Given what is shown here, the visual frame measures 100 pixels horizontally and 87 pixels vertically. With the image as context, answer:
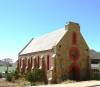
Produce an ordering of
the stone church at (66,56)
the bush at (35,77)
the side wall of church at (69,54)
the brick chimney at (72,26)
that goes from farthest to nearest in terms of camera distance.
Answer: the brick chimney at (72,26)
the bush at (35,77)
the side wall of church at (69,54)
the stone church at (66,56)

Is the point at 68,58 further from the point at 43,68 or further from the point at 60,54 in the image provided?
the point at 43,68

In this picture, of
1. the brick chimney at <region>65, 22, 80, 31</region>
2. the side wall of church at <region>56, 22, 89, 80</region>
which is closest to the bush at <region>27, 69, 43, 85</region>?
the side wall of church at <region>56, 22, 89, 80</region>

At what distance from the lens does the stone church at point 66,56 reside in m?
44.2

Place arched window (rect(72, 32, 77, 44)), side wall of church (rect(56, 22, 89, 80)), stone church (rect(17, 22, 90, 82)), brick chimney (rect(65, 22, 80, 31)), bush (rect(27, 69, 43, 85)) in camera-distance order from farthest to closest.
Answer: arched window (rect(72, 32, 77, 44)) → brick chimney (rect(65, 22, 80, 31)) → bush (rect(27, 69, 43, 85)) → side wall of church (rect(56, 22, 89, 80)) → stone church (rect(17, 22, 90, 82))

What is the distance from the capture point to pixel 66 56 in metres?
45.8

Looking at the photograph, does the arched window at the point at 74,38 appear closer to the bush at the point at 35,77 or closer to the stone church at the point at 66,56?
the stone church at the point at 66,56

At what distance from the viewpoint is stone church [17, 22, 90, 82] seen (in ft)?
145

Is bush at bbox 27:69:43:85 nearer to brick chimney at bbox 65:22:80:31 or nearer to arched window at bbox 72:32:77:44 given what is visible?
arched window at bbox 72:32:77:44

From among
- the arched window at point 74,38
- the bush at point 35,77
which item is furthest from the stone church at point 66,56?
the bush at point 35,77

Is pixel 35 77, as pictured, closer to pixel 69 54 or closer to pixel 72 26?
pixel 69 54

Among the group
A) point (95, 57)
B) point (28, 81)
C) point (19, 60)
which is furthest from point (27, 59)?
point (95, 57)

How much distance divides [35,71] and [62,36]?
28.8ft

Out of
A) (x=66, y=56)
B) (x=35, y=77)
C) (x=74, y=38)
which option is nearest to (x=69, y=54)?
(x=66, y=56)

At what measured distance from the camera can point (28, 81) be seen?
44750mm
